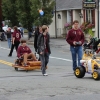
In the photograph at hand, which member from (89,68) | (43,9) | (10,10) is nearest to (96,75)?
(89,68)

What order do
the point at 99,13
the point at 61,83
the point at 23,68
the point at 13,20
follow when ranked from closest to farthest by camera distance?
the point at 61,83 → the point at 23,68 → the point at 99,13 → the point at 13,20

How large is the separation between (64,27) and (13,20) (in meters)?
7.86

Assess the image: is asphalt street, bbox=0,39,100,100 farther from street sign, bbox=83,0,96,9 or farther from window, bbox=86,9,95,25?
window, bbox=86,9,95,25

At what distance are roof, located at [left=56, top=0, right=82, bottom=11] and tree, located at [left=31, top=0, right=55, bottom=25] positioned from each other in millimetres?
2488

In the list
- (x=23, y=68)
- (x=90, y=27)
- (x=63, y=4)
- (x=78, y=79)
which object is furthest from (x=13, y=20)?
(x=78, y=79)

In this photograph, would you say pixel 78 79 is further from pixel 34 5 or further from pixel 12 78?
pixel 34 5

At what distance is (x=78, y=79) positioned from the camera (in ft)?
37.7

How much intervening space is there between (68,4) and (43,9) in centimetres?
431

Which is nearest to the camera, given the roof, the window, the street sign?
the street sign

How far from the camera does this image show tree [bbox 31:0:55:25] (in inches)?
1379

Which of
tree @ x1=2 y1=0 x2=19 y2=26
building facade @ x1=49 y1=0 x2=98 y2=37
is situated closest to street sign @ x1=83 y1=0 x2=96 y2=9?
building facade @ x1=49 y1=0 x2=98 y2=37

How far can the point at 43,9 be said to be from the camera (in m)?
35.8

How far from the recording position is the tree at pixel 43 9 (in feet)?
115

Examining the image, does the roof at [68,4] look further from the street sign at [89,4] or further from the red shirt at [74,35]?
the red shirt at [74,35]
